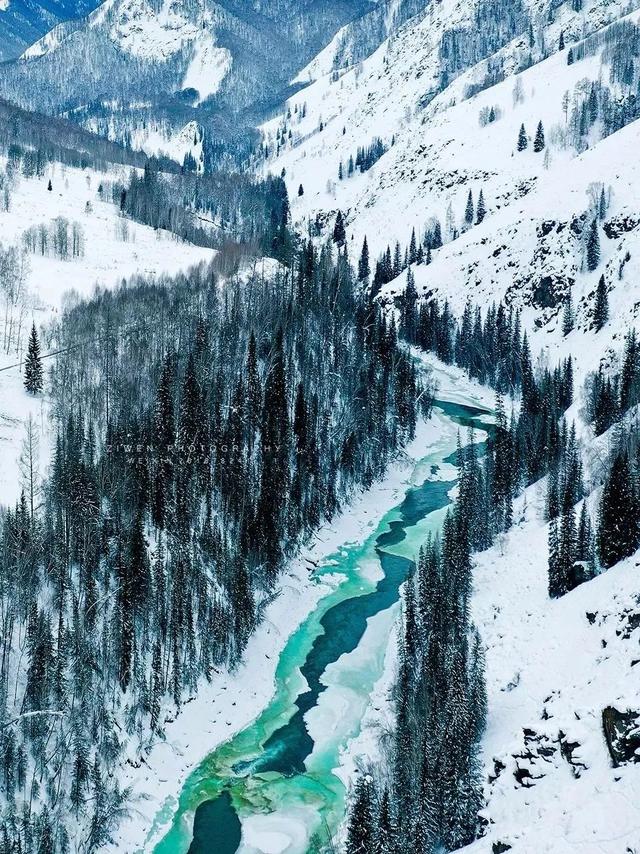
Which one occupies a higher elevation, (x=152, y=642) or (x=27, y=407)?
(x=27, y=407)

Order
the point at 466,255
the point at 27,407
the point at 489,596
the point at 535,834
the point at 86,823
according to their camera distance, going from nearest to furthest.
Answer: the point at 535,834 < the point at 86,823 < the point at 489,596 < the point at 27,407 < the point at 466,255

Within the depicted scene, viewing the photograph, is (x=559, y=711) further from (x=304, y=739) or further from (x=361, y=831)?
(x=304, y=739)

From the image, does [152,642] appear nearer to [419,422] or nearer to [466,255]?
[419,422]

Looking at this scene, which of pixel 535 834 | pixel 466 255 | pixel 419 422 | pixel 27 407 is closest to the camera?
pixel 535 834

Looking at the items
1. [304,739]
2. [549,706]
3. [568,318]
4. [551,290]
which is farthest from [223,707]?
[551,290]

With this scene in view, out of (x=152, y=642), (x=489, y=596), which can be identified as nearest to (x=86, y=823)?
Answer: (x=152, y=642)

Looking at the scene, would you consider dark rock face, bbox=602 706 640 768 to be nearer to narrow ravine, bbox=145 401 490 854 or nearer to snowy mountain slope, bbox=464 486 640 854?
snowy mountain slope, bbox=464 486 640 854
